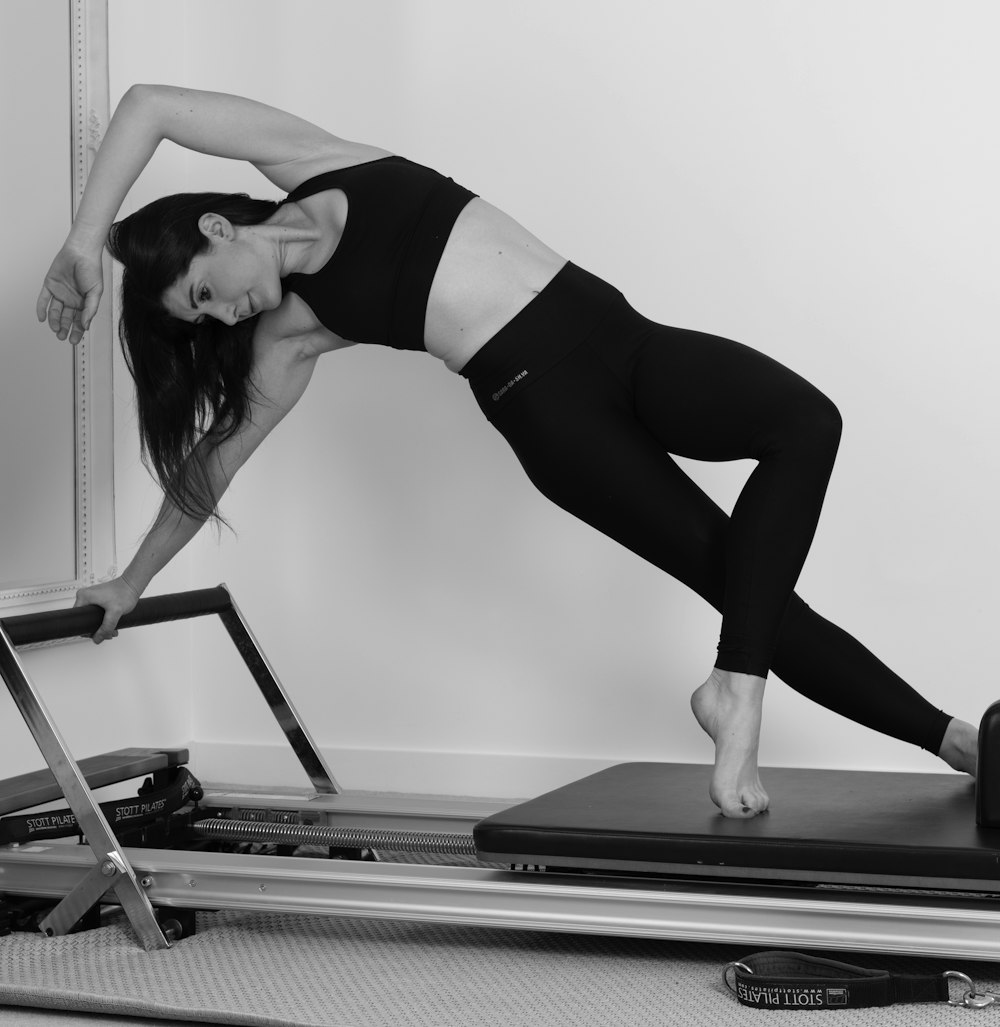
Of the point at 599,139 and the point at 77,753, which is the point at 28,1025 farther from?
the point at 599,139

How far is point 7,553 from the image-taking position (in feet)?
9.41

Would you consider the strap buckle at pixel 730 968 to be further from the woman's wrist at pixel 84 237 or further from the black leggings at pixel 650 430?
the woman's wrist at pixel 84 237

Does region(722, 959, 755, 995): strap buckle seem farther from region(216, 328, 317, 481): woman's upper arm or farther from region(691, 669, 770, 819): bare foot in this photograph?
region(216, 328, 317, 481): woman's upper arm

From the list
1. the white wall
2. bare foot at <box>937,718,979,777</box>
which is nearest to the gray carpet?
bare foot at <box>937,718,979,777</box>

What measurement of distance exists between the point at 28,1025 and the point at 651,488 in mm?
1223

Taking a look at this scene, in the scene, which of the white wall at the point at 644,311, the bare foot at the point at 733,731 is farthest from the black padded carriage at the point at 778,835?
the white wall at the point at 644,311

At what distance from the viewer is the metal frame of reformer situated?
5.85 feet

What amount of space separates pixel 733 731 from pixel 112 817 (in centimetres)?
115

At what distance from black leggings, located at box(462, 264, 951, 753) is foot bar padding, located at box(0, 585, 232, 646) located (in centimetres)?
72

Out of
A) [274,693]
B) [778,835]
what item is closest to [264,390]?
[274,693]

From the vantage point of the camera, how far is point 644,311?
3275 mm

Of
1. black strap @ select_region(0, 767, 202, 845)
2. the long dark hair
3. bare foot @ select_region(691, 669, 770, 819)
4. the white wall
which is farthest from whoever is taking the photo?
the white wall

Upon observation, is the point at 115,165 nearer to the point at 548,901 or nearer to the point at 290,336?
the point at 290,336

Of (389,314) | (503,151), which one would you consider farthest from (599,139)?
(389,314)
